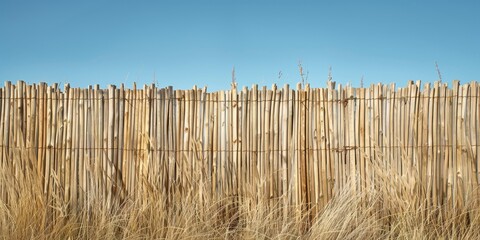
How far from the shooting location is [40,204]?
4.03 metres

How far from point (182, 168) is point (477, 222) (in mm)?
2652

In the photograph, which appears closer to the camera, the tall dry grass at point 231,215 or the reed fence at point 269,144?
the tall dry grass at point 231,215

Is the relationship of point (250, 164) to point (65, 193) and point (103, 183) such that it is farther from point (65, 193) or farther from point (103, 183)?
point (65, 193)

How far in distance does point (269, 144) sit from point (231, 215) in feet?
2.42

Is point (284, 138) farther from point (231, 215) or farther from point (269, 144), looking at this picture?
point (231, 215)

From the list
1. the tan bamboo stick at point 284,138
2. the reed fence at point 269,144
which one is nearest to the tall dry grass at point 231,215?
the reed fence at point 269,144

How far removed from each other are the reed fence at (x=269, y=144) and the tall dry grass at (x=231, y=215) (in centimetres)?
10

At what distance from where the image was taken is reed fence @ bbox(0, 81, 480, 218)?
423 cm

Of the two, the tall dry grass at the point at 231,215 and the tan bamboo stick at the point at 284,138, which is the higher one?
the tan bamboo stick at the point at 284,138

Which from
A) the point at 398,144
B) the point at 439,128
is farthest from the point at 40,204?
the point at 439,128

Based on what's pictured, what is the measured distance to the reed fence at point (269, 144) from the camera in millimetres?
4230

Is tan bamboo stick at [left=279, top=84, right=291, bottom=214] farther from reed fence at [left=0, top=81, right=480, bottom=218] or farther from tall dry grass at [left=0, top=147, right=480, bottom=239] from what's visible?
tall dry grass at [left=0, top=147, right=480, bottom=239]

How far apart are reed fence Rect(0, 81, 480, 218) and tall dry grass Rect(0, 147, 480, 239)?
0.10 meters

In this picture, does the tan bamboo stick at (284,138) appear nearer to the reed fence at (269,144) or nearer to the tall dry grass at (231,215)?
the reed fence at (269,144)
